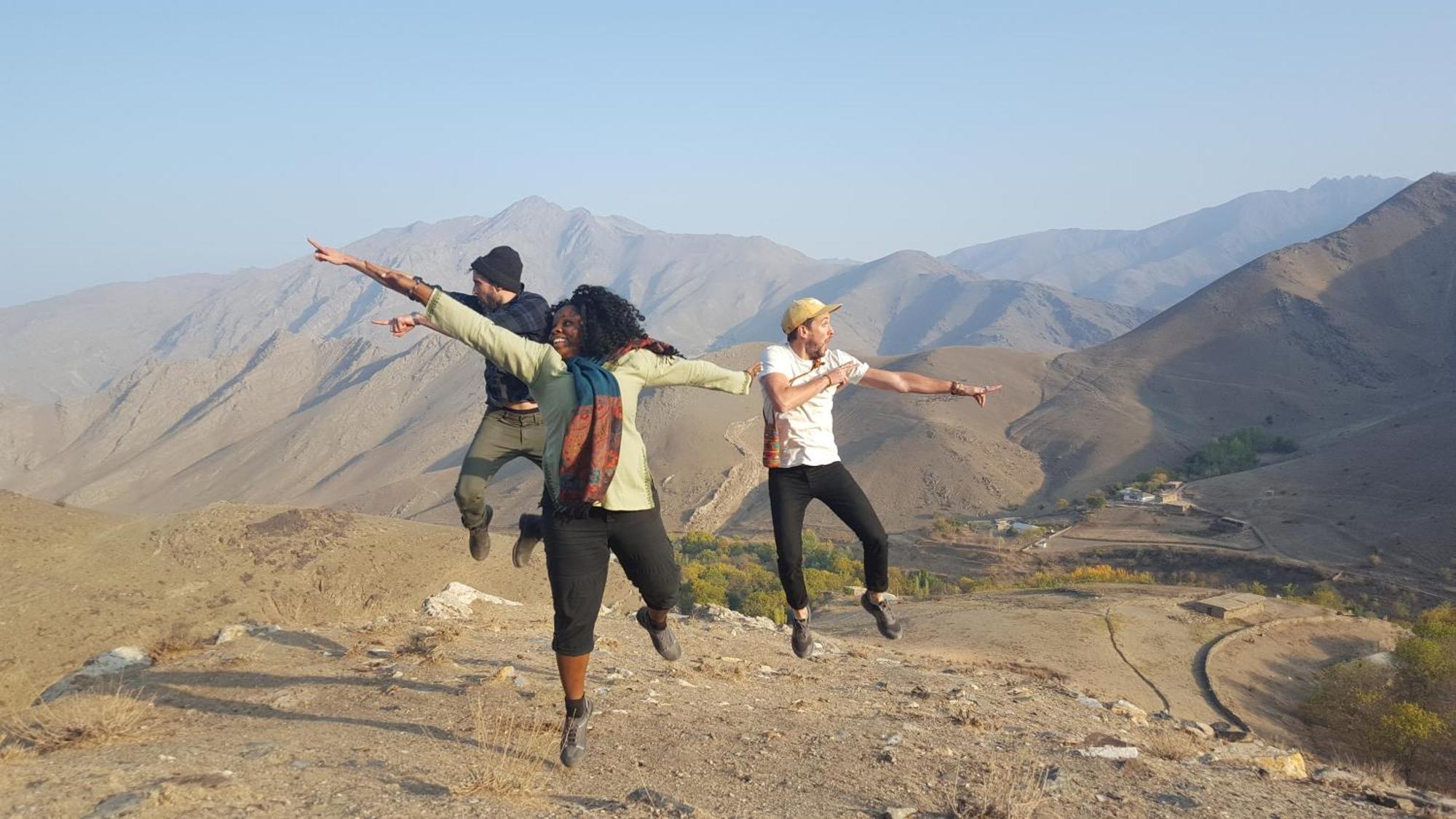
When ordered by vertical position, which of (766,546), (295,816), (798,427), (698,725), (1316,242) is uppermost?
(1316,242)

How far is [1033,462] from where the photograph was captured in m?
52.8

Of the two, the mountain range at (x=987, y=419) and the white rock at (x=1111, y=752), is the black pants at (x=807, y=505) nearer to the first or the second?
the white rock at (x=1111, y=752)

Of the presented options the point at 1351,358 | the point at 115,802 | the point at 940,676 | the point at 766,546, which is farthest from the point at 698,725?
the point at 1351,358

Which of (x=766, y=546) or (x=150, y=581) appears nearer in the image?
(x=150, y=581)

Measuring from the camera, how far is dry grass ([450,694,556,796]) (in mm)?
4113

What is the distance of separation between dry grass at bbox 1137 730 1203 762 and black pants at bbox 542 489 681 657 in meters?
3.46

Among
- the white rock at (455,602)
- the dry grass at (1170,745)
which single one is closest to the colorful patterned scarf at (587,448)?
the dry grass at (1170,745)

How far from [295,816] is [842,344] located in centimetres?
17007

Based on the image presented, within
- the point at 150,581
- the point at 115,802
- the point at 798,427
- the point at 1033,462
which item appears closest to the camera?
the point at 115,802

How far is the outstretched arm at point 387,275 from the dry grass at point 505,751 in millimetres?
2102

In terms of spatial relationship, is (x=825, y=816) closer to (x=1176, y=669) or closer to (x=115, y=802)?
(x=115, y=802)

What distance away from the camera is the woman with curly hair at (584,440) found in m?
4.26

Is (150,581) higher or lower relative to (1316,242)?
lower

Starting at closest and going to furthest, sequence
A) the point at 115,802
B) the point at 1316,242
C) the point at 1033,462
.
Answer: the point at 115,802 < the point at 1033,462 < the point at 1316,242
